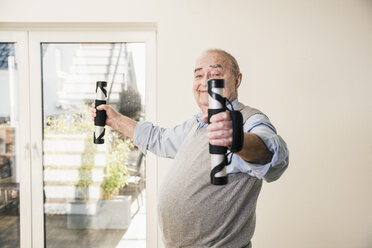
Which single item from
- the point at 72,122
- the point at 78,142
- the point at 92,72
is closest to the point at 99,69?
the point at 92,72

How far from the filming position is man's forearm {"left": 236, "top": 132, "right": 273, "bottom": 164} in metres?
0.90

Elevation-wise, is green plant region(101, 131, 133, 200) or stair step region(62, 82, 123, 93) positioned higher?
stair step region(62, 82, 123, 93)

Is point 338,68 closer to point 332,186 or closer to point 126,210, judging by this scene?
point 332,186

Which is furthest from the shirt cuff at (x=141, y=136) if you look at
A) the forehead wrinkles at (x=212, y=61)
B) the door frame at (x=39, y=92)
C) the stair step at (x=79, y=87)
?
the stair step at (x=79, y=87)

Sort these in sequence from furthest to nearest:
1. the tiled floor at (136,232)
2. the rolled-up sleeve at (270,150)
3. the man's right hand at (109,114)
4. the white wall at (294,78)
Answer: the tiled floor at (136,232) < the white wall at (294,78) < the man's right hand at (109,114) < the rolled-up sleeve at (270,150)

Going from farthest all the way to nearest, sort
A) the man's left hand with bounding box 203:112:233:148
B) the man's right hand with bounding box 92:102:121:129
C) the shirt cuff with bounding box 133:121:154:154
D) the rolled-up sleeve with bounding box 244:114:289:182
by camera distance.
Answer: the shirt cuff with bounding box 133:121:154:154, the man's right hand with bounding box 92:102:121:129, the rolled-up sleeve with bounding box 244:114:289:182, the man's left hand with bounding box 203:112:233:148

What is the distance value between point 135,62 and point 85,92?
1.40ft

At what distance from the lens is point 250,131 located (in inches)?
43.8

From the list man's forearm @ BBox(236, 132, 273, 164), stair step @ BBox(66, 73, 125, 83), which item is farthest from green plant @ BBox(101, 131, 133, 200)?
man's forearm @ BBox(236, 132, 273, 164)

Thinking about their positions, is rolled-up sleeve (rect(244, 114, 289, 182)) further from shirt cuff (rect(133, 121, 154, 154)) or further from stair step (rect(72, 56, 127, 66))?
stair step (rect(72, 56, 127, 66))

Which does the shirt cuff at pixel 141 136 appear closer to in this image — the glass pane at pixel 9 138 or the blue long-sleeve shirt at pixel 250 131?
the blue long-sleeve shirt at pixel 250 131

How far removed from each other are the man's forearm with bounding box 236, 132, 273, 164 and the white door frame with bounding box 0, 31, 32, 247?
196cm

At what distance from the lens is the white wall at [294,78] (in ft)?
7.20

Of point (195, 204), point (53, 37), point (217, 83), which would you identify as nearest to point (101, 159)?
point (53, 37)
